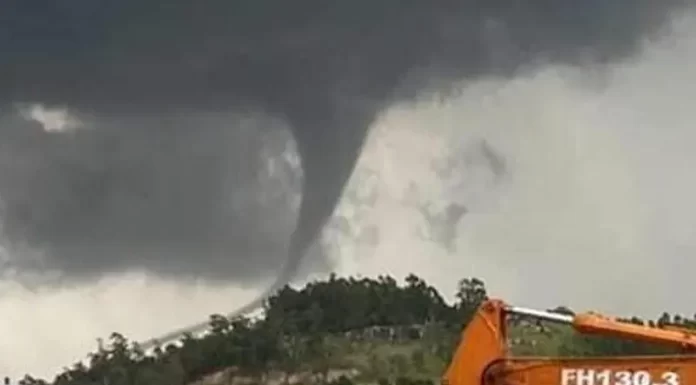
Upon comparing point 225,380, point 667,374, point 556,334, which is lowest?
point 667,374

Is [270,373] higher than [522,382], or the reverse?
[270,373]

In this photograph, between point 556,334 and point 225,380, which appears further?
point 225,380

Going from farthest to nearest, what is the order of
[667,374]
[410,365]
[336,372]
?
[336,372], [410,365], [667,374]

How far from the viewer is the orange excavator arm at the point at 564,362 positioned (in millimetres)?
35094

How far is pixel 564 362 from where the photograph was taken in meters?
35.9

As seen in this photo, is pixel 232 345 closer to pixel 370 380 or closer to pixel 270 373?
pixel 270 373

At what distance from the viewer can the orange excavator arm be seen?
3509 cm

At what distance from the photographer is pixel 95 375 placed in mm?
193125

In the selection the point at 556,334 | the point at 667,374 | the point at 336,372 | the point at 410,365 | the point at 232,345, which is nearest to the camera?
the point at 667,374

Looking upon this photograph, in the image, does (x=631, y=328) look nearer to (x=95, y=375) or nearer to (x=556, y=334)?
(x=556, y=334)

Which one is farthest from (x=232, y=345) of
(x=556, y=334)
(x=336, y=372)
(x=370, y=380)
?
(x=556, y=334)

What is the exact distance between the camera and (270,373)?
198 meters

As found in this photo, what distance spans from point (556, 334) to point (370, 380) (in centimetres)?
2629

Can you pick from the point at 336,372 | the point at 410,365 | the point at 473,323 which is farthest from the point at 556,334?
the point at 473,323
